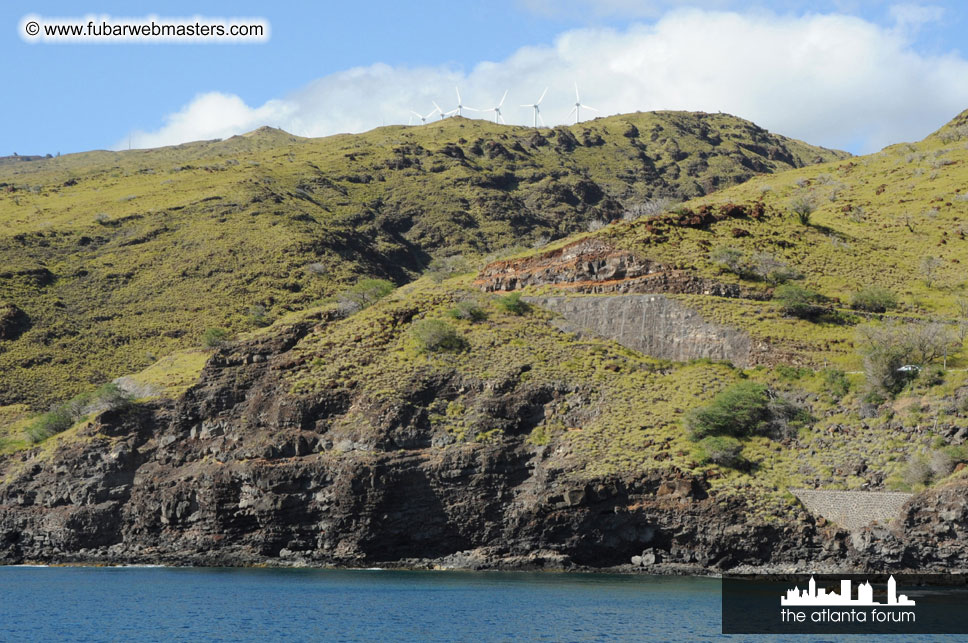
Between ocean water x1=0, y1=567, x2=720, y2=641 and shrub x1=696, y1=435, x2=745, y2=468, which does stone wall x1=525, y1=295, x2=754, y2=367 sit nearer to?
shrub x1=696, y1=435, x2=745, y2=468

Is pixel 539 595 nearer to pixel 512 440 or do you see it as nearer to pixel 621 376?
pixel 512 440

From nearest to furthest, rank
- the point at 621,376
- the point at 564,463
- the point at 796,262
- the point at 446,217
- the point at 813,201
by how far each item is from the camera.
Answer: the point at 564,463 → the point at 621,376 → the point at 796,262 → the point at 813,201 → the point at 446,217

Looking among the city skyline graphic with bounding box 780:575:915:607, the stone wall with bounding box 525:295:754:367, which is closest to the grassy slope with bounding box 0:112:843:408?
the stone wall with bounding box 525:295:754:367

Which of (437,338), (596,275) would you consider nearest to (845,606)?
(437,338)

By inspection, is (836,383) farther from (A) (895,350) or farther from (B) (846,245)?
(B) (846,245)

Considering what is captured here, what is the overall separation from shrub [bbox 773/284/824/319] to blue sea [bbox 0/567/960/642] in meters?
32.9

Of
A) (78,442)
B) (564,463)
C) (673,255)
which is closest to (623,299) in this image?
(673,255)

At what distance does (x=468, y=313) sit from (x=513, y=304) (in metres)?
4.72

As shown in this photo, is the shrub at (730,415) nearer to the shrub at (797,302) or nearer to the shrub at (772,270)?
the shrub at (797,302)

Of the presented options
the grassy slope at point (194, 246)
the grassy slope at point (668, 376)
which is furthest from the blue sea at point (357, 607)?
the grassy slope at point (194, 246)

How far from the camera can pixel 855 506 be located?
6431cm

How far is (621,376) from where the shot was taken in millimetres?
82250

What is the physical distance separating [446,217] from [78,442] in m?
107

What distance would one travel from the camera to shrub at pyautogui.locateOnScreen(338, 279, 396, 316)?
4031 inches
